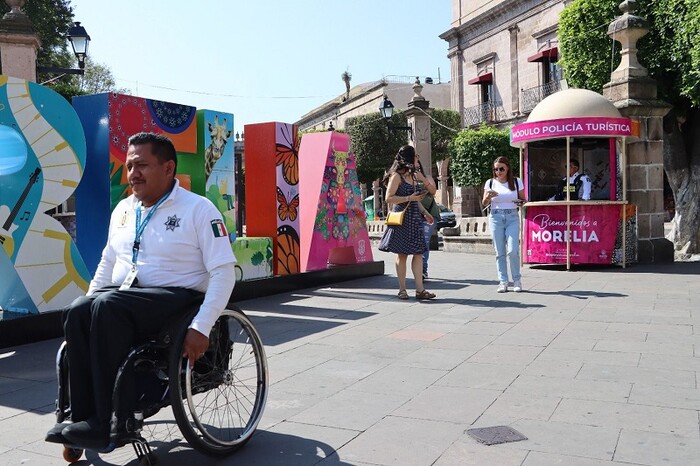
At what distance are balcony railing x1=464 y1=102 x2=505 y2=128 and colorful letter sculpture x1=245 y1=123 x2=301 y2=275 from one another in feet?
90.2

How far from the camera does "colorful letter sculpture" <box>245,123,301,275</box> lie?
9930mm

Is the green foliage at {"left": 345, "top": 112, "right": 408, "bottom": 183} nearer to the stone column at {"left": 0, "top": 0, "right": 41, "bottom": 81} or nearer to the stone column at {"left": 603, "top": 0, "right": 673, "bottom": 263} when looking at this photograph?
the stone column at {"left": 0, "top": 0, "right": 41, "bottom": 81}

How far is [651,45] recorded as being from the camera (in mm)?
14969

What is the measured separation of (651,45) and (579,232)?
18.7 feet

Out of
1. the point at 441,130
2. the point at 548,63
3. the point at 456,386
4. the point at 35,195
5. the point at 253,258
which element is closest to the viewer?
the point at 456,386

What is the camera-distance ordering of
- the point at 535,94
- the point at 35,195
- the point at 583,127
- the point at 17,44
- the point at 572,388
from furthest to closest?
the point at 535,94
the point at 17,44
the point at 583,127
the point at 35,195
the point at 572,388

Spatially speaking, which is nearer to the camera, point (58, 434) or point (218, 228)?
point (58, 434)

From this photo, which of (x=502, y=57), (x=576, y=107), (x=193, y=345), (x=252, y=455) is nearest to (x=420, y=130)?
(x=576, y=107)

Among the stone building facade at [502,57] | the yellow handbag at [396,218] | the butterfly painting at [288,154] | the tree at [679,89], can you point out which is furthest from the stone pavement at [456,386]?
the stone building facade at [502,57]

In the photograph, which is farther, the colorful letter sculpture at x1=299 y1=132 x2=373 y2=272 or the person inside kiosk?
the person inside kiosk

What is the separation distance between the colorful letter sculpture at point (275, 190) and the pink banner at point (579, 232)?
15.5 feet

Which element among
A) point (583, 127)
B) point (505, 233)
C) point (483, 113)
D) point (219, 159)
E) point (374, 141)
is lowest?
point (505, 233)

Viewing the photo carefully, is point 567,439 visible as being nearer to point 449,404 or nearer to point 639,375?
point 449,404

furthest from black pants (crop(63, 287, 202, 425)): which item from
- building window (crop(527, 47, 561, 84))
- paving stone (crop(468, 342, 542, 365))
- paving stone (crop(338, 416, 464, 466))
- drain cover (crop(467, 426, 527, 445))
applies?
building window (crop(527, 47, 561, 84))
